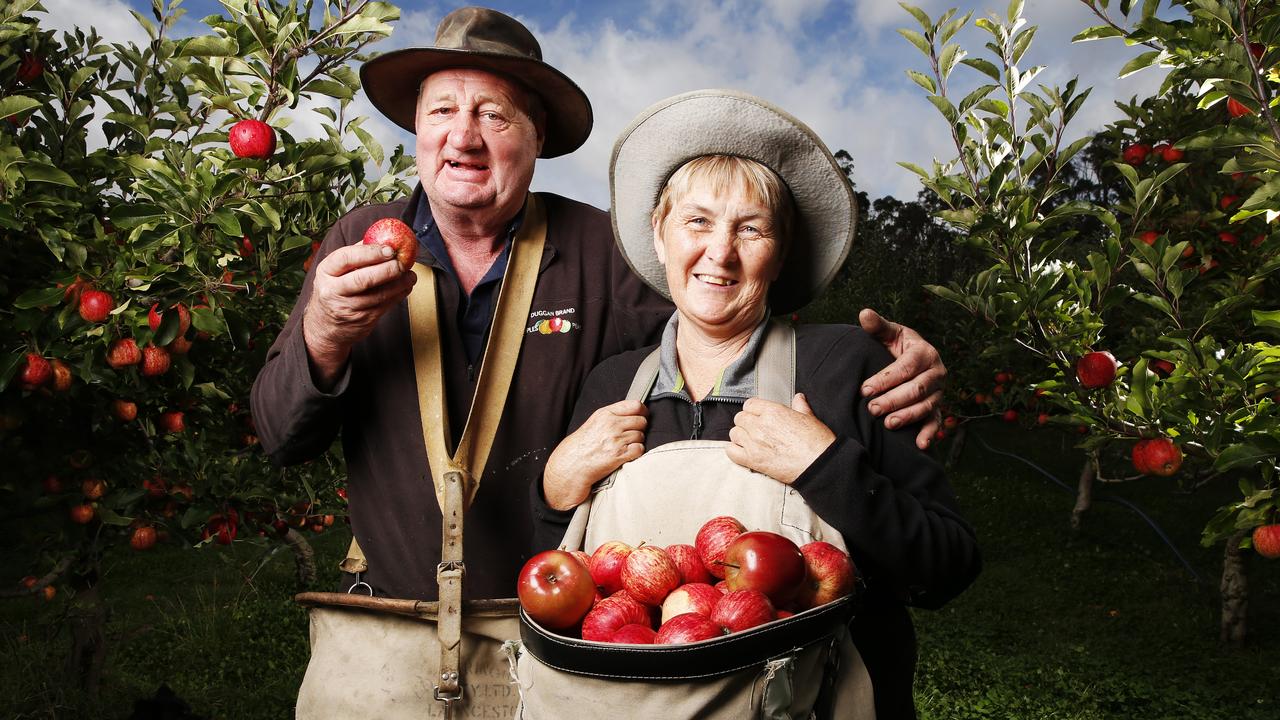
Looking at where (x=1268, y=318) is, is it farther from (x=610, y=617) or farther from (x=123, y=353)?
(x=123, y=353)

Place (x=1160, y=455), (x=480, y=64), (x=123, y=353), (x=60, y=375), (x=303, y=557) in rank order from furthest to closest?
(x=303, y=557) < (x=1160, y=455) < (x=60, y=375) < (x=123, y=353) < (x=480, y=64)

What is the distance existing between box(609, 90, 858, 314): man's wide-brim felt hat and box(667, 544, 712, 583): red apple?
0.75m

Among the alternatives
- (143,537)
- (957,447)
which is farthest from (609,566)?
(957,447)

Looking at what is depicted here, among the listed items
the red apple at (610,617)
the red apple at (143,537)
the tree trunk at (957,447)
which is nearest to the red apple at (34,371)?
the red apple at (143,537)

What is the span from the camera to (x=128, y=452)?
3.81 m

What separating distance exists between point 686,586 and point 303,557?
5.68 m

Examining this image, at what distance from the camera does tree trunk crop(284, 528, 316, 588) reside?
6164mm

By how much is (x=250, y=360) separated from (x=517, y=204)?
1.89 meters

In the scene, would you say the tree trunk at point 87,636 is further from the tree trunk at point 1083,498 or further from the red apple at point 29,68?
the tree trunk at point 1083,498

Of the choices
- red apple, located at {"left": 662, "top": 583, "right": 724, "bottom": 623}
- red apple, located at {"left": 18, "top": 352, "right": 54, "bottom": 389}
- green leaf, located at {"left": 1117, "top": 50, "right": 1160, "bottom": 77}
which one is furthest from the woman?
red apple, located at {"left": 18, "top": 352, "right": 54, "bottom": 389}

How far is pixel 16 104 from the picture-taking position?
2.77 meters

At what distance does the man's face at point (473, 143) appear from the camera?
2.27 metres

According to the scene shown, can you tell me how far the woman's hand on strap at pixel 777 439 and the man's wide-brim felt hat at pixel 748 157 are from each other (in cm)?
49

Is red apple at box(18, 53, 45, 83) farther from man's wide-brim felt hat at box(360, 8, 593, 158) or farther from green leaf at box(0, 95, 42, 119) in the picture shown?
man's wide-brim felt hat at box(360, 8, 593, 158)
